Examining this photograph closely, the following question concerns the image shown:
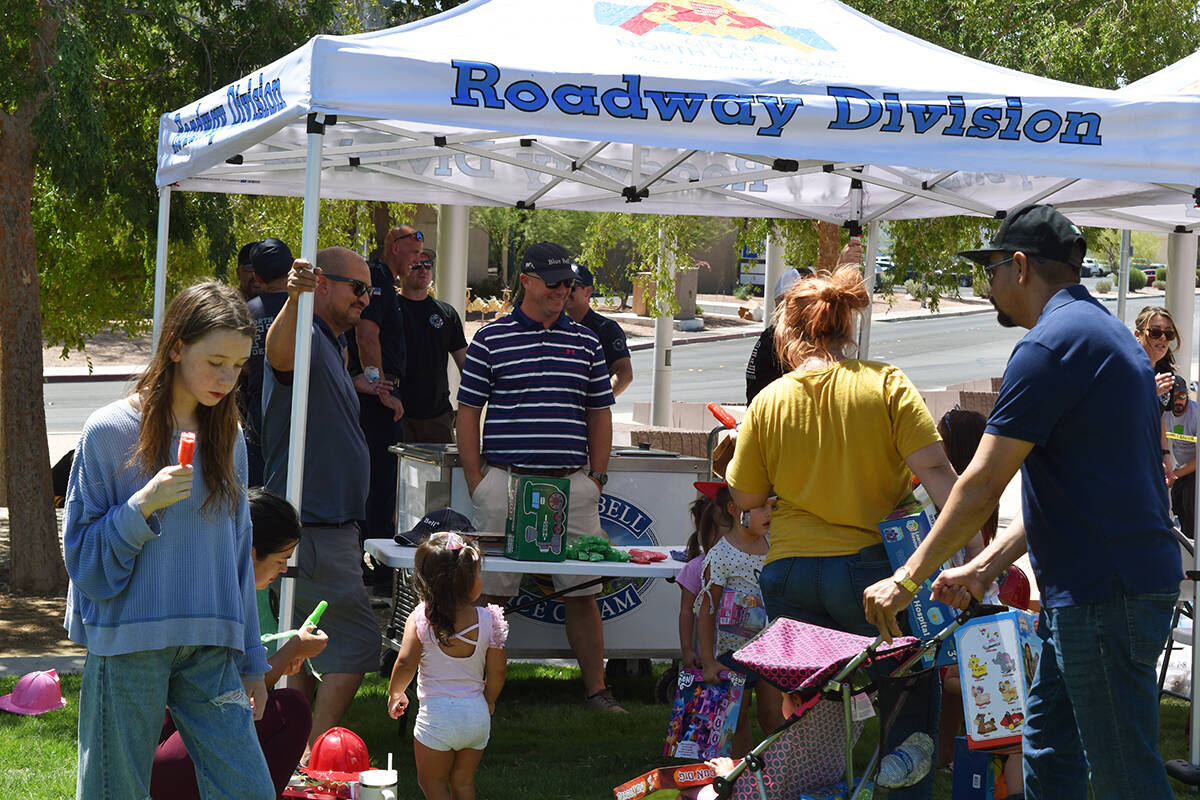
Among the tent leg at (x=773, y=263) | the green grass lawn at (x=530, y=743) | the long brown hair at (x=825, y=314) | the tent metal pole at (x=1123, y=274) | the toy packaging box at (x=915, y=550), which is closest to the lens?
the toy packaging box at (x=915, y=550)

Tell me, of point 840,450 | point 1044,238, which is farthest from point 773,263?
point 1044,238

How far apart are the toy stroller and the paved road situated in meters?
17.3

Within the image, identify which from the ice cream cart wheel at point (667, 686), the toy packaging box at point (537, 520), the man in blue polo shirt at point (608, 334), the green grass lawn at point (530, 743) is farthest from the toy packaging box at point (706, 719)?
the man in blue polo shirt at point (608, 334)

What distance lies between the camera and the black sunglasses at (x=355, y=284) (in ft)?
18.2

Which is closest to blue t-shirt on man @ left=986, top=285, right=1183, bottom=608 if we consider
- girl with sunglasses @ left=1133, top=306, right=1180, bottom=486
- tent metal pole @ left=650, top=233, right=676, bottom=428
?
girl with sunglasses @ left=1133, top=306, right=1180, bottom=486

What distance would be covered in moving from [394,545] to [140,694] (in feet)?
8.58

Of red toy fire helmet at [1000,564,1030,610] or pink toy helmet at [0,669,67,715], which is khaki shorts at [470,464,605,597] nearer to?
red toy fire helmet at [1000,564,1030,610]

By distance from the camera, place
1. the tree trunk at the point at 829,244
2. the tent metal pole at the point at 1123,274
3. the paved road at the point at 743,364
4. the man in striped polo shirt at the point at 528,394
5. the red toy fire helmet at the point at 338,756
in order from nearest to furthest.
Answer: the red toy fire helmet at the point at 338,756, the man in striped polo shirt at the point at 528,394, the tent metal pole at the point at 1123,274, the tree trunk at the point at 829,244, the paved road at the point at 743,364

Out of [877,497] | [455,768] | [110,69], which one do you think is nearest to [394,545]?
[455,768]

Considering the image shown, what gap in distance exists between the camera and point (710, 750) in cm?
530

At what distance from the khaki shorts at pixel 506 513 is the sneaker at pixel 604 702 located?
1.70 ft

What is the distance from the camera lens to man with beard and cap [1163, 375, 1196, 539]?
7.86 meters

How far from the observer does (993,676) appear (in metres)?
4.20

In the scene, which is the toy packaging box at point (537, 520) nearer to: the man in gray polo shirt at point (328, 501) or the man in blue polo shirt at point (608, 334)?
the man in gray polo shirt at point (328, 501)
